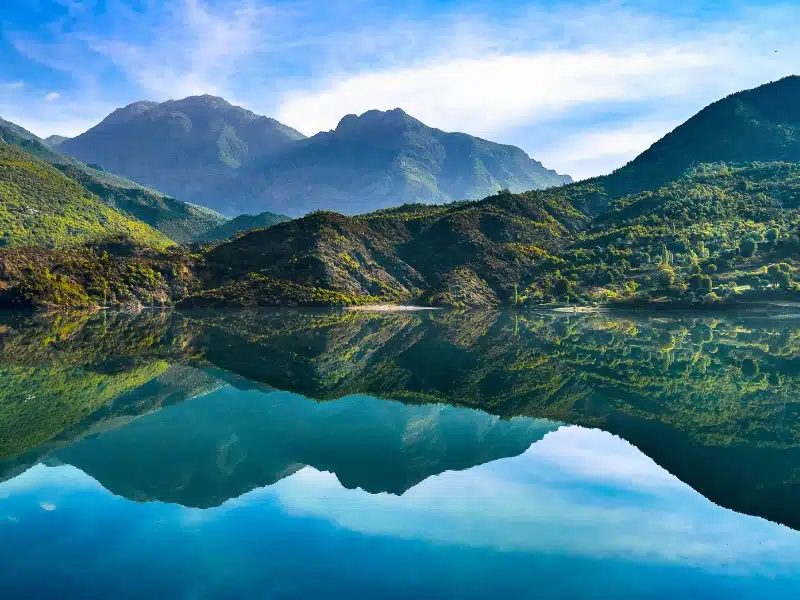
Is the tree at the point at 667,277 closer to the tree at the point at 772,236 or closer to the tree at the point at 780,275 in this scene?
the tree at the point at 780,275

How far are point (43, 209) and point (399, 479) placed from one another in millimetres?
178240

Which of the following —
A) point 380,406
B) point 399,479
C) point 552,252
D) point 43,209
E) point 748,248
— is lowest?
point 380,406

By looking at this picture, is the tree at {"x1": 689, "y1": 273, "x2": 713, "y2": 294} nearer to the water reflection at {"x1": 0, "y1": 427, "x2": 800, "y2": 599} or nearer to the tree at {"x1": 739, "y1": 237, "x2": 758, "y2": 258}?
the tree at {"x1": 739, "y1": 237, "x2": 758, "y2": 258}

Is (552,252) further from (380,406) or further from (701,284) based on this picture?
(380,406)

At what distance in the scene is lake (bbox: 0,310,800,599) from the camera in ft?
41.3

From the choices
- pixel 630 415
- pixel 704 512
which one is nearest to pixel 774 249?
pixel 630 415

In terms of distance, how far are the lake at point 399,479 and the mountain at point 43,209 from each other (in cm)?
12276

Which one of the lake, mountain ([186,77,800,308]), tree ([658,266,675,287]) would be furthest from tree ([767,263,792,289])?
the lake

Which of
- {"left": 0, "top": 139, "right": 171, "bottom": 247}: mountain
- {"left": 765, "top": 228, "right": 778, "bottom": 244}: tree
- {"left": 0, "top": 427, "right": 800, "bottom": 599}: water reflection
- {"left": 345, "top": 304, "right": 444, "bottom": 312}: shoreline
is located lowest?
{"left": 345, "top": 304, "right": 444, "bottom": 312}: shoreline

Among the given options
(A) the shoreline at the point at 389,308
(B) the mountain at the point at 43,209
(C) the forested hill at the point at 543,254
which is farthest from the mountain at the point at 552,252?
(B) the mountain at the point at 43,209

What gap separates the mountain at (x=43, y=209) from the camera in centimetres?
14900

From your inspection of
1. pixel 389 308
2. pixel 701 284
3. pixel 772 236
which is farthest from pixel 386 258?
pixel 772 236

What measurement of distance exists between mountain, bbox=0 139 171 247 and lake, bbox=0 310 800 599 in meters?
123

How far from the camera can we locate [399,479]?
18531 mm
